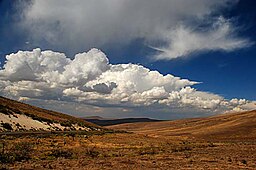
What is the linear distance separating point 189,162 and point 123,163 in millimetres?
6707

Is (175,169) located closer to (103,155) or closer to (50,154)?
(103,155)

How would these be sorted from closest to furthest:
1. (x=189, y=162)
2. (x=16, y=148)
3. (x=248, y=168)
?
(x=248, y=168)
(x=189, y=162)
(x=16, y=148)

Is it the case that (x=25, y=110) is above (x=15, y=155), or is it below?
above

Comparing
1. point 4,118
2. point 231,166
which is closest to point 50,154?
point 231,166

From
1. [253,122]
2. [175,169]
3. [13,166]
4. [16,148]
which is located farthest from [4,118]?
[253,122]

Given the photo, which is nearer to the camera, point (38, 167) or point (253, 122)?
point (38, 167)

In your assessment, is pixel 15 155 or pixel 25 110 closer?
pixel 15 155

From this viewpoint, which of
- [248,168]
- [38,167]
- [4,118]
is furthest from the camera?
[4,118]

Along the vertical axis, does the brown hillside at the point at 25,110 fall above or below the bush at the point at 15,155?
above

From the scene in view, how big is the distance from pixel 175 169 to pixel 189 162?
506 centimetres

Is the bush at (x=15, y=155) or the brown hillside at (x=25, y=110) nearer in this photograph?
the bush at (x=15, y=155)

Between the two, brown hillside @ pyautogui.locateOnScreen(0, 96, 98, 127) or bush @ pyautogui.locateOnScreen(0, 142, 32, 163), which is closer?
bush @ pyautogui.locateOnScreen(0, 142, 32, 163)

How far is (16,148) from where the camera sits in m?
32.5

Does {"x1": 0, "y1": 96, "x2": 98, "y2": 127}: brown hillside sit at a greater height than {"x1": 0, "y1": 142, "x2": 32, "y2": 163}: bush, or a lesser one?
greater
